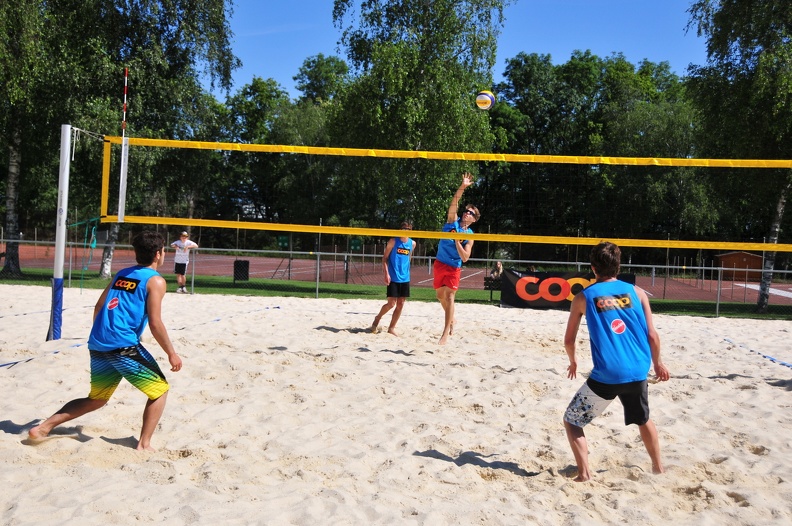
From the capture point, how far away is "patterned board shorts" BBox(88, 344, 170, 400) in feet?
11.8

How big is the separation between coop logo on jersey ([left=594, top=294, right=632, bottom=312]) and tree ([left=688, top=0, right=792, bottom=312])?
1339cm

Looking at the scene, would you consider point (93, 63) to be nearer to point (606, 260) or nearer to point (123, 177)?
point (123, 177)

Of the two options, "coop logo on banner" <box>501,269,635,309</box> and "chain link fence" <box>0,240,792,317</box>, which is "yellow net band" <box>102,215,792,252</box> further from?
"coop logo on banner" <box>501,269,635,309</box>

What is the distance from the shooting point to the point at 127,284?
3619 mm

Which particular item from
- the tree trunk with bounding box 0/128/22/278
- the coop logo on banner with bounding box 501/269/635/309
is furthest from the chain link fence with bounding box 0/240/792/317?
the tree trunk with bounding box 0/128/22/278

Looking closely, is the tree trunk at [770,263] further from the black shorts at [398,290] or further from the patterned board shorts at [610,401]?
the patterned board shorts at [610,401]

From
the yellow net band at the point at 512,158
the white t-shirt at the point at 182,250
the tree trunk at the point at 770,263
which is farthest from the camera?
the tree trunk at the point at 770,263

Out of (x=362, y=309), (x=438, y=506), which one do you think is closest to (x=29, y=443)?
(x=438, y=506)

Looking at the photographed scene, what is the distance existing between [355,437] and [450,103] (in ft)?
47.3

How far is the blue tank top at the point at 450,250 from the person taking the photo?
726 centimetres

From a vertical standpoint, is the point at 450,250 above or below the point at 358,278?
above

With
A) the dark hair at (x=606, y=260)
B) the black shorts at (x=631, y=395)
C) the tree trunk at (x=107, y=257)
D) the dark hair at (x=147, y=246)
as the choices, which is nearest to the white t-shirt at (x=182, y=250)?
the tree trunk at (x=107, y=257)

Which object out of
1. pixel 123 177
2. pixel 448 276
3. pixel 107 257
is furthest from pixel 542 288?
pixel 107 257

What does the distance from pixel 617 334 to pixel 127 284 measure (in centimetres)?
270
